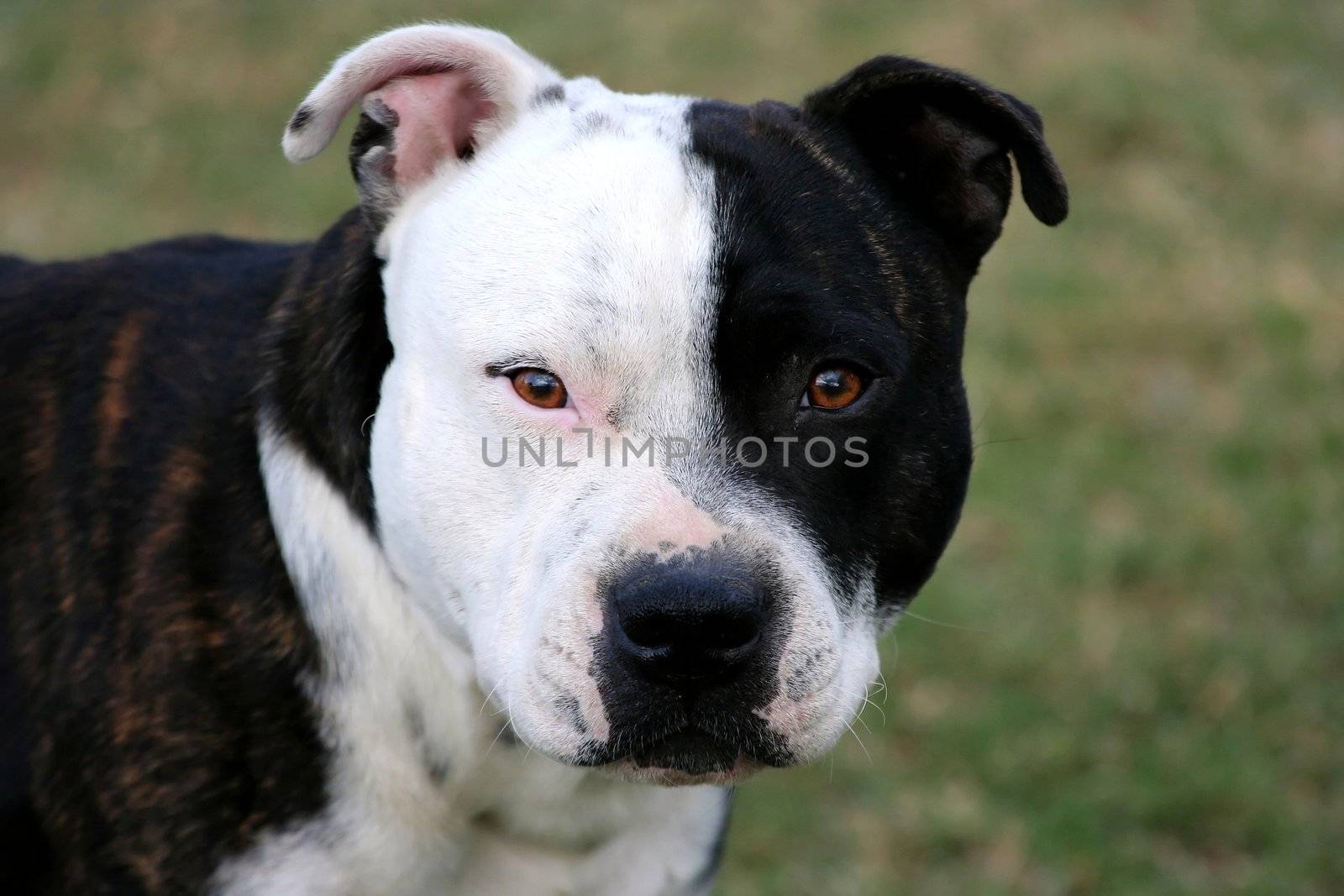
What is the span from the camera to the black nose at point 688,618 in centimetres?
222

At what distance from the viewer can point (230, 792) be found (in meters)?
2.61

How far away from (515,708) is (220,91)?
8.48m

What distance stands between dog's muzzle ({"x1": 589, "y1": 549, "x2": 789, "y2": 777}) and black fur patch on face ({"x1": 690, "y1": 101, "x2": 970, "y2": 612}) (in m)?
0.23

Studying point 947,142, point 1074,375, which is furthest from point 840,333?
point 1074,375

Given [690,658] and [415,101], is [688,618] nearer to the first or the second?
[690,658]

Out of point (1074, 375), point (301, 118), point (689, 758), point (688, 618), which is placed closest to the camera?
point (688, 618)

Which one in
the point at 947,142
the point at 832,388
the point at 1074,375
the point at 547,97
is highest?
the point at 547,97

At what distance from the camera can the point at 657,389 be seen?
7.86 ft

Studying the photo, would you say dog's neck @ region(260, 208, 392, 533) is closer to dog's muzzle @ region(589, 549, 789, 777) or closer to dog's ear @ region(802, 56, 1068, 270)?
dog's muzzle @ region(589, 549, 789, 777)

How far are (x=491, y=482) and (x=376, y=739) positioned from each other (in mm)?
565

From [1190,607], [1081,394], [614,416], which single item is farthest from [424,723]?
[1081,394]

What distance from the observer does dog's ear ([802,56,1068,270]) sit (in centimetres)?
274

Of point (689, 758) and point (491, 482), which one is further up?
point (491, 482)

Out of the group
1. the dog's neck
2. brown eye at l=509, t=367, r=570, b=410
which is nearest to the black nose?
brown eye at l=509, t=367, r=570, b=410
